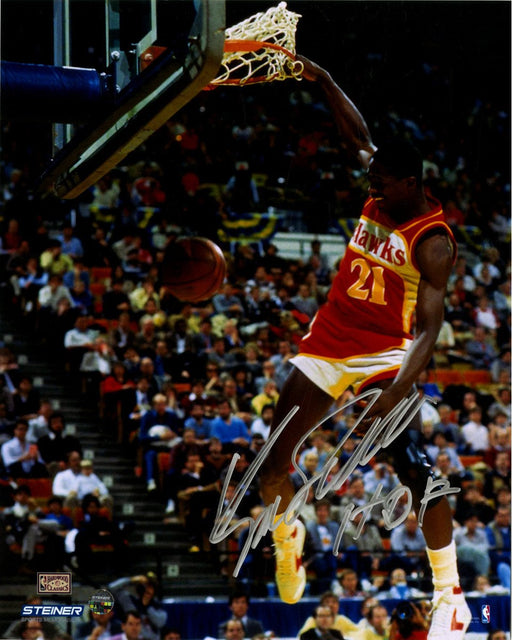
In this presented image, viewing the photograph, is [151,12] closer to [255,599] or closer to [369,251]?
[369,251]

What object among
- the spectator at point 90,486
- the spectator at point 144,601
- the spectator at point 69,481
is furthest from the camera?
the spectator at point 90,486

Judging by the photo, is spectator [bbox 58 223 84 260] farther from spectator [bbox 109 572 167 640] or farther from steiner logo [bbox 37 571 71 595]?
steiner logo [bbox 37 571 71 595]

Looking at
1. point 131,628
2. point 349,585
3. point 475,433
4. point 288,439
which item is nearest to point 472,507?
point 475,433

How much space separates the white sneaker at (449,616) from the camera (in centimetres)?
500

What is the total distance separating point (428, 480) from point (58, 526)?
4.40 m

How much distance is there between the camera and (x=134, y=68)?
4.89 meters

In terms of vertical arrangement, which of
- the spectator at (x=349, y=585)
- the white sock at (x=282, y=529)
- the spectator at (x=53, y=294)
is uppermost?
the spectator at (x=53, y=294)

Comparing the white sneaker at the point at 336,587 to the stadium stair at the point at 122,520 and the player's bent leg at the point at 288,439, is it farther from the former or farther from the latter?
the player's bent leg at the point at 288,439

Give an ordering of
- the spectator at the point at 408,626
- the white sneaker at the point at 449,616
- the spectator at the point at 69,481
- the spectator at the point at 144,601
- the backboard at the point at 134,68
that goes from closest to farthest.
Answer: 1. the backboard at the point at 134,68
2. the white sneaker at the point at 449,616
3. the spectator at the point at 408,626
4. the spectator at the point at 144,601
5. the spectator at the point at 69,481

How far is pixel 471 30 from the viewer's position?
38.8 feet

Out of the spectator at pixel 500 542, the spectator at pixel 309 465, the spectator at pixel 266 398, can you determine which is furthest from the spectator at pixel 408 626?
the spectator at pixel 266 398

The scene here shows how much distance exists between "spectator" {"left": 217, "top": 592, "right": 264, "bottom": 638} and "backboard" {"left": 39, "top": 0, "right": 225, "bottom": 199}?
341cm

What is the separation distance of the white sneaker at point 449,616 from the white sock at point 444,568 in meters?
0.03

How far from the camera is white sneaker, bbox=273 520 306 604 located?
5457 mm
